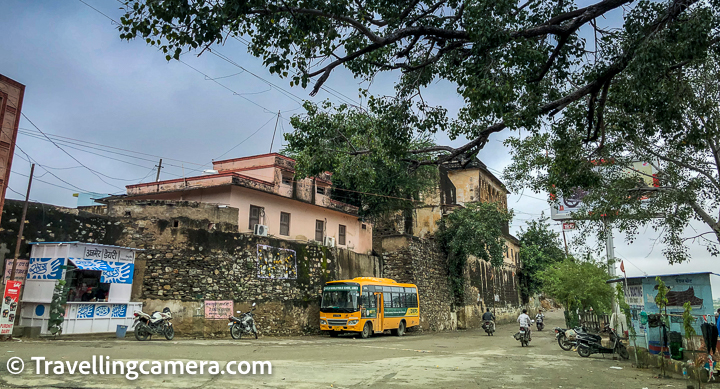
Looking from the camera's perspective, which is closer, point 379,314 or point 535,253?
point 379,314

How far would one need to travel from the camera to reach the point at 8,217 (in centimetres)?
1452

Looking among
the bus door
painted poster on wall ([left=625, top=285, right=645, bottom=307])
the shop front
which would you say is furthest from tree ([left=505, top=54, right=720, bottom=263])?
the shop front

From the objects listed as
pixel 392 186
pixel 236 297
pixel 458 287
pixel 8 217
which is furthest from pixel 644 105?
pixel 458 287

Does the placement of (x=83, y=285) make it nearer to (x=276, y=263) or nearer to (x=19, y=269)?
(x=19, y=269)

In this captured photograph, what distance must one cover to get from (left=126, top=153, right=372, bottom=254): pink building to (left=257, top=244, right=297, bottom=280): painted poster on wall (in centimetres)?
158

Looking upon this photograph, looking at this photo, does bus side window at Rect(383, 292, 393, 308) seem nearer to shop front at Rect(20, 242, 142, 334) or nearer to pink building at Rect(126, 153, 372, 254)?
pink building at Rect(126, 153, 372, 254)

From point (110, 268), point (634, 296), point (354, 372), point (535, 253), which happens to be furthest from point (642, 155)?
point (535, 253)

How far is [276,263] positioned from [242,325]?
3.72 m

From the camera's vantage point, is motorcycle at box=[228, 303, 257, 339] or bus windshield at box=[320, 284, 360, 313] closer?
motorcycle at box=[228, 303, 257, 339]

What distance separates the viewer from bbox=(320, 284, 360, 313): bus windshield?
21422 mm

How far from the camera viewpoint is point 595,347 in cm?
1516

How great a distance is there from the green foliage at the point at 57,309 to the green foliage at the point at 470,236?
22433mm
